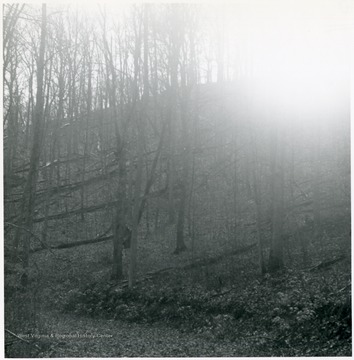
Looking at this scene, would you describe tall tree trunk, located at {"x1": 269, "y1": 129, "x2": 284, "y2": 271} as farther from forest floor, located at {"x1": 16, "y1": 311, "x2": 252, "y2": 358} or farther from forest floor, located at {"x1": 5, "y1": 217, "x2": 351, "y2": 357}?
forest floor, located at {"x1": 16, "y1": 311, "x2": 252, "y2": 358}

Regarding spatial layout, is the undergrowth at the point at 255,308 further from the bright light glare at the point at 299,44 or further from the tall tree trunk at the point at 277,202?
the bright light glare at the point at 299,44

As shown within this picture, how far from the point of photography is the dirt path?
27.5 ft

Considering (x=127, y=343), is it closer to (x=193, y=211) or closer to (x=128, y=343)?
(x=128, y=343)

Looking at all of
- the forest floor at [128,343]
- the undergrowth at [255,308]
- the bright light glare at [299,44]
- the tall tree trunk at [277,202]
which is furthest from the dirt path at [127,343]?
the bright light glare at [299,44]

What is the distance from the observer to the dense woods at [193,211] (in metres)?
9.24

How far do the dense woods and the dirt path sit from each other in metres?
0.08

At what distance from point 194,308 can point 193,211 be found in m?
5.37

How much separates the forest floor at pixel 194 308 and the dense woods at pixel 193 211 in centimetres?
4

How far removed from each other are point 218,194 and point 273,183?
15.8 ft

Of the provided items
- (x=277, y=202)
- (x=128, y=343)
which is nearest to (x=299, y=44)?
(x=277, y=202)

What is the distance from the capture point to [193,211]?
1568 centimetres

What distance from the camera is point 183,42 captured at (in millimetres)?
17000

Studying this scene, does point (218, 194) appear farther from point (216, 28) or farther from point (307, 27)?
point (307, 27)

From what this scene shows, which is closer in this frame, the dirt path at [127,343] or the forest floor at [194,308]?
the forest floor at [194,308]
